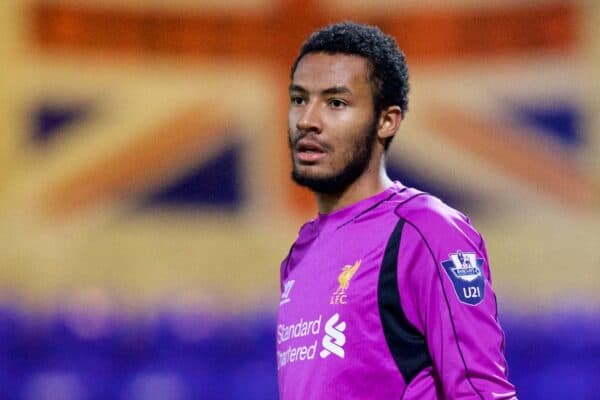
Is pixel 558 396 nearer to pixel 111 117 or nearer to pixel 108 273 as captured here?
pixel 108 273

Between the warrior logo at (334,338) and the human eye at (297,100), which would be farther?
the human eye at (297,100)

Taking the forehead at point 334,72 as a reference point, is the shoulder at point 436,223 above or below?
below

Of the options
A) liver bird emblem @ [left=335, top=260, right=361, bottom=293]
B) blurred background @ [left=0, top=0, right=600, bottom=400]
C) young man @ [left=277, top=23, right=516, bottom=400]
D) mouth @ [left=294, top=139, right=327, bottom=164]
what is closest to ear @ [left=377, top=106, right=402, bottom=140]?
young man @ [left=277, top=23, right=516, bottom=400]

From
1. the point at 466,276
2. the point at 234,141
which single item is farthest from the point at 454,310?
the point at 234,141

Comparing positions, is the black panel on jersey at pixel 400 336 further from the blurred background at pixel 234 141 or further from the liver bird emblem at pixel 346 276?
the blurred background at pixel 234 141

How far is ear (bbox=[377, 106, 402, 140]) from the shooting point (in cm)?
221

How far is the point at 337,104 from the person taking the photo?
85.6 inches

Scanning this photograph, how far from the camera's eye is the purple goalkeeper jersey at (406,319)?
6.38ft

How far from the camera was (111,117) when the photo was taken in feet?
19.1

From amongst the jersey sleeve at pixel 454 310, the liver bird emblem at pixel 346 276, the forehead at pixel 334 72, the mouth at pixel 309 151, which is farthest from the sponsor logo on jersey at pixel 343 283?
the forehead at pixel 334 72

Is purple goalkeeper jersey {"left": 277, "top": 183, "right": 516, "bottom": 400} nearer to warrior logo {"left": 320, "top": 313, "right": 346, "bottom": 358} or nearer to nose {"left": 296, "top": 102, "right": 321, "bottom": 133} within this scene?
warrior logo {"left": 320, "top": 313, "right": 346, "bottom": 358}

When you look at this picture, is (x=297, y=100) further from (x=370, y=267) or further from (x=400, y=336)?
(x=400, y=336)

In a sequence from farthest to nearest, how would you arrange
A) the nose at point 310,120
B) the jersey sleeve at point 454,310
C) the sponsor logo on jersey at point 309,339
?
1. the nose at point 310,120
2. the sponsor logo on jersey at point 309,339
3. the jersey sleeve at point 454,310

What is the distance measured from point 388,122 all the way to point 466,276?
1.24 ft
